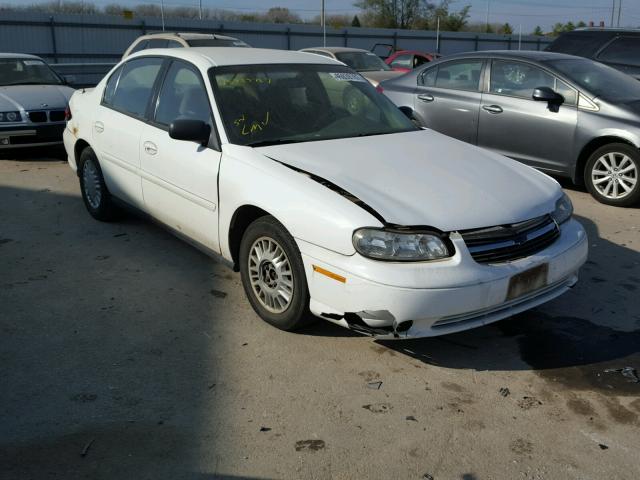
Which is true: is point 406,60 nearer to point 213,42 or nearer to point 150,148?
point 213,42

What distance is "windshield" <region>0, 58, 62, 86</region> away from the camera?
9992mm

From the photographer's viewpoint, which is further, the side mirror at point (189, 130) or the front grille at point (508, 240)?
the side mirror at point (189, 130)

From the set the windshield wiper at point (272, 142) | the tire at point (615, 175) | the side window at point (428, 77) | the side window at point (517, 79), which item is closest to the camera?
the windshield wiper at point (272, 142)

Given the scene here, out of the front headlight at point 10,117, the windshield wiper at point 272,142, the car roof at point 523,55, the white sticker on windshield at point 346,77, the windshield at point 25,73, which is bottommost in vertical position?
the front headlight at point 10,117

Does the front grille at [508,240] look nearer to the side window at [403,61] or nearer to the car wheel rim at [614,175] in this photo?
the car wheel rim at [614,175]

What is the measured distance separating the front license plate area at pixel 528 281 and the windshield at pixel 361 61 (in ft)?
35.9

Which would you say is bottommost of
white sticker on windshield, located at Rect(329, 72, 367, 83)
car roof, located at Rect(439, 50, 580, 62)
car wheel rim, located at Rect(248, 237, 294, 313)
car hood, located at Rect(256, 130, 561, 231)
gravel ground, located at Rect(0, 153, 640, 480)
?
gravel ground, located at Rect(0, 153, 640, 480)

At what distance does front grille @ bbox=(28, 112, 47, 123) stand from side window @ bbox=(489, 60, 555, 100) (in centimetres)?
595

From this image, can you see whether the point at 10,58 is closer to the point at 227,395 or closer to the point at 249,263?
the point at 249,263

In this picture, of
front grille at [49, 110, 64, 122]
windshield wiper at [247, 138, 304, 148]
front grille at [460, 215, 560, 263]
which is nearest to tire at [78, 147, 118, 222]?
windshield wiper at [247, 138, 304, 148]

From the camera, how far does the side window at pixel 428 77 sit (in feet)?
28.1

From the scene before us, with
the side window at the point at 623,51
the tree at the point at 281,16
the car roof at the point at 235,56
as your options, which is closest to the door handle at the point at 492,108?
the car roof at the point at 235,56

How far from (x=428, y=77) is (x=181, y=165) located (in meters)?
4.96

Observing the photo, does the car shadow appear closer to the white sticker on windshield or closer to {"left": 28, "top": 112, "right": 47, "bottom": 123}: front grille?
the white sticker on windshield
